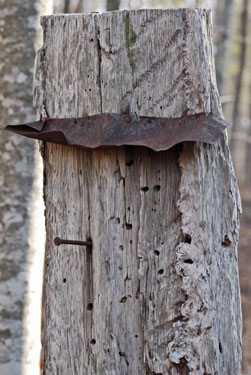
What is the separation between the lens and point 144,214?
1.98 metres

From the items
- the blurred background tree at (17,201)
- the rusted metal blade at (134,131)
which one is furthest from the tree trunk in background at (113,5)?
the rusted metal blade at (134,131)

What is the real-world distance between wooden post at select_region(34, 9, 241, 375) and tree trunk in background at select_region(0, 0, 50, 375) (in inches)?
63.2

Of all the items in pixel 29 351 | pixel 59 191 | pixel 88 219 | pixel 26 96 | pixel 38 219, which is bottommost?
pixel 29 351

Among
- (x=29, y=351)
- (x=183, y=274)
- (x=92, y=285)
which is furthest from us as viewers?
(x=29, y=351)

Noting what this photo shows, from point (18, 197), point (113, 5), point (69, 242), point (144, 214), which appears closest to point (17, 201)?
point (18, 197)

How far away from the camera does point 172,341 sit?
1932 millimetres

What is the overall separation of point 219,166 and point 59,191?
68 cm

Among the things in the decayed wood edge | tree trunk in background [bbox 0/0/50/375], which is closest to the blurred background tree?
tree trunk in background [bbox 0/0/50/375]

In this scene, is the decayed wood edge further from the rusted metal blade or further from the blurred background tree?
the blurred background tree

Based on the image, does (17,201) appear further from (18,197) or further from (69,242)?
(69,242)

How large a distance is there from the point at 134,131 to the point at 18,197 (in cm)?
194

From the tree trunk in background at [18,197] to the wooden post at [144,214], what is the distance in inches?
63.2

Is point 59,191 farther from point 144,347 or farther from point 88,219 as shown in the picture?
point 144,347

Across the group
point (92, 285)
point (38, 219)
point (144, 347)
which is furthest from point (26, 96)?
point (144, 347)
